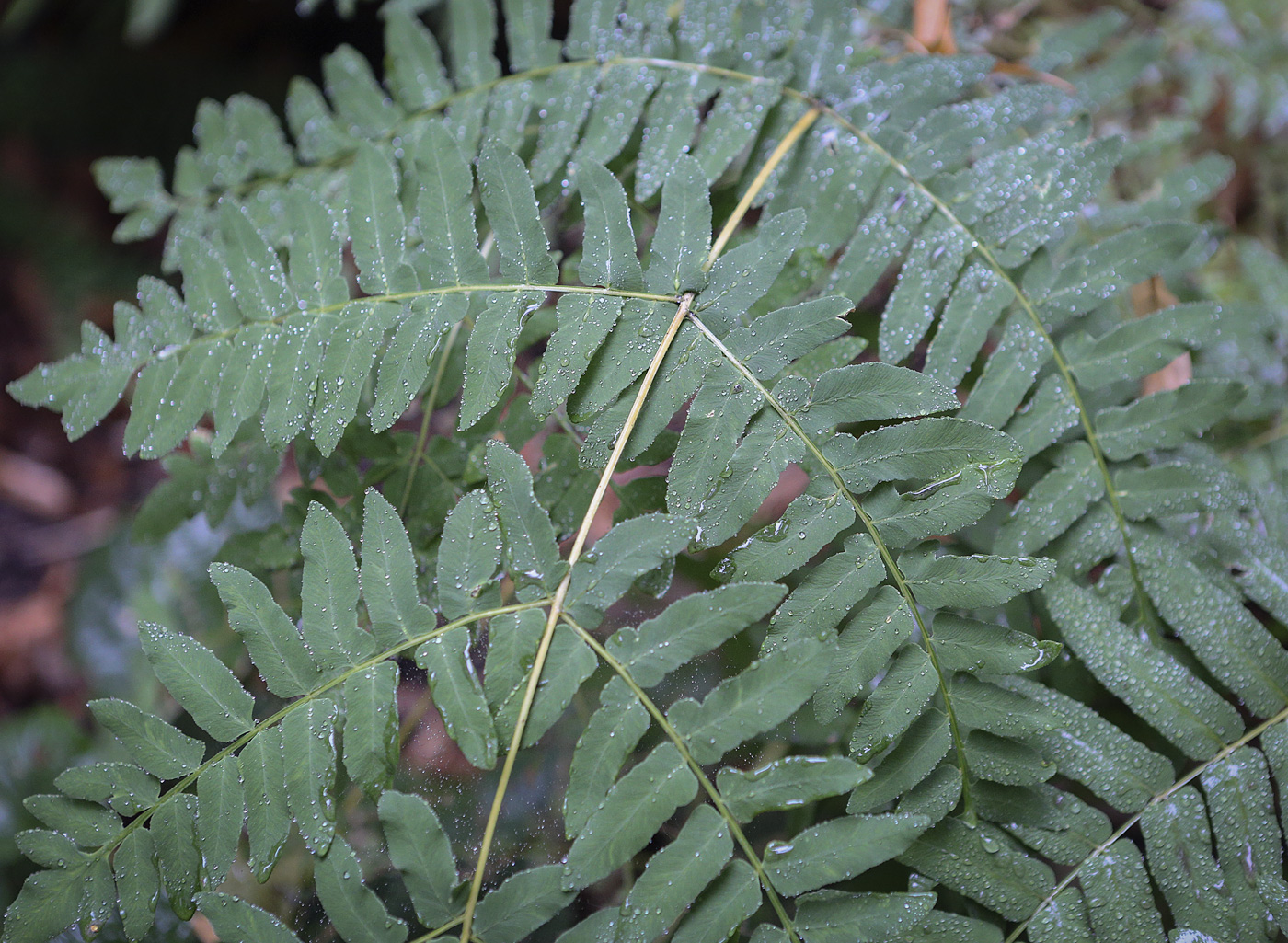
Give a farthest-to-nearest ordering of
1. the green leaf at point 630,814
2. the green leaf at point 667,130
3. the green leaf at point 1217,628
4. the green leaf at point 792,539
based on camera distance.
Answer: the green leaf at point 667,130
the green leaf at point 1217,628
the green leaf at point 792,539
the green leaf at point 630,814

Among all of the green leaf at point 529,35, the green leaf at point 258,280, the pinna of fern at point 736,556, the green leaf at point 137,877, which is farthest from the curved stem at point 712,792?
the green leaf at point 529,35

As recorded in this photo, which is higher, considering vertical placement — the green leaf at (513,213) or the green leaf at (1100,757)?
the green leaf at (513,213)

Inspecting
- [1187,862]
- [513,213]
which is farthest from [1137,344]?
[513,213]

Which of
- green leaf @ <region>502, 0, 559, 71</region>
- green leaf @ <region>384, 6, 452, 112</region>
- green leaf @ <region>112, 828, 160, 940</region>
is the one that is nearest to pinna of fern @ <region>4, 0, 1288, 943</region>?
green leaf @ <region>112, 828, 160, 940</region>

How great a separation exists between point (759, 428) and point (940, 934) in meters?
0.60

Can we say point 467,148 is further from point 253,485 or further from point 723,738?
point 723,738

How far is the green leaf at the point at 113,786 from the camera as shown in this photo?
86 centimetres

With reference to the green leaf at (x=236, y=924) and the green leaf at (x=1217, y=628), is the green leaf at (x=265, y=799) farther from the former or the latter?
the green leaf at (x=1217, y=628)

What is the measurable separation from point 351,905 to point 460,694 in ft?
0.79

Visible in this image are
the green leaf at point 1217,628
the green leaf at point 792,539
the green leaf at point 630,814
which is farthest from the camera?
the green leaf at point 1217,628

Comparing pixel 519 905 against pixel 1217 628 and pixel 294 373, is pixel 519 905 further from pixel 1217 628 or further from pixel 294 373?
pixel 1217 628

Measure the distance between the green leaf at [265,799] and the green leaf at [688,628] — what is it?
15.9 inches

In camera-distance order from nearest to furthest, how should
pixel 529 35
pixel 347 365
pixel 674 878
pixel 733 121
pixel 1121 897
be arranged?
pixel 674 878 → pixel 1121 897 → pixel 347 365 → pixel 733 121 → pixel 529 35

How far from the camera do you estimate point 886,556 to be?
2.91 feet
